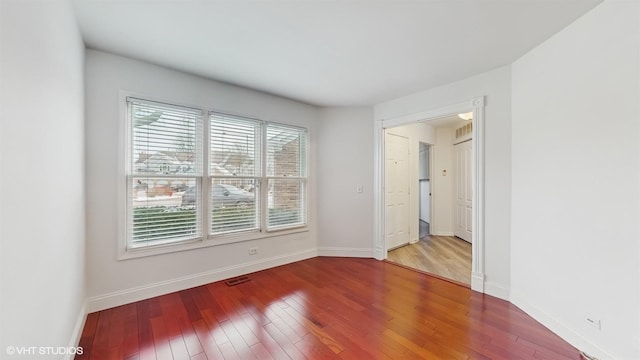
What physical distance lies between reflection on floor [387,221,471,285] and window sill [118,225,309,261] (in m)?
1.89

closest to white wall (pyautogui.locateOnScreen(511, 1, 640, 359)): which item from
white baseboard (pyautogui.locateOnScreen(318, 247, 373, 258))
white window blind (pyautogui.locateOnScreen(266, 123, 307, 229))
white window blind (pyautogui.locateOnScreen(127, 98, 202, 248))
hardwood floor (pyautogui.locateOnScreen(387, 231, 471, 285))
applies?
hardwood floor (pyautogui.locateOnScreen(387, 231, 471, 285))

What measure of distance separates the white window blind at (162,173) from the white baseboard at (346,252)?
2.00m

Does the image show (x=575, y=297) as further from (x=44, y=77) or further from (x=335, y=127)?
(x=44, y=77)

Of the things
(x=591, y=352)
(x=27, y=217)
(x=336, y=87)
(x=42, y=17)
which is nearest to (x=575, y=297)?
(x=591, y=352)

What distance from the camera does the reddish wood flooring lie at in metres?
1.84

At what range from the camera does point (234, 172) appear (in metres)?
3.24

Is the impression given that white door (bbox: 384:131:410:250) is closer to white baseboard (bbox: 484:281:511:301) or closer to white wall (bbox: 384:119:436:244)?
white wall (bbox: 384:119:436:244)

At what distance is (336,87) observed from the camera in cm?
324

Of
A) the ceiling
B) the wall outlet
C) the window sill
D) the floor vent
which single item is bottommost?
the floor vent

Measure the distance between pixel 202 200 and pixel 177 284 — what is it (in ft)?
3.18

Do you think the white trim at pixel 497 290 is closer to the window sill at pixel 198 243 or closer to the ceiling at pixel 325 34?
the ceiling at pixel 325 34

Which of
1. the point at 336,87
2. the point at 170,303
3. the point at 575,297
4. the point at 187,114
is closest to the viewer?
the point at 575,297

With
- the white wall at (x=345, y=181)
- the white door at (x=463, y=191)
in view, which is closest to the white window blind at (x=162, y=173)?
the white wall at (x=345, y=181)

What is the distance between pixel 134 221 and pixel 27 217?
5.37 ft
